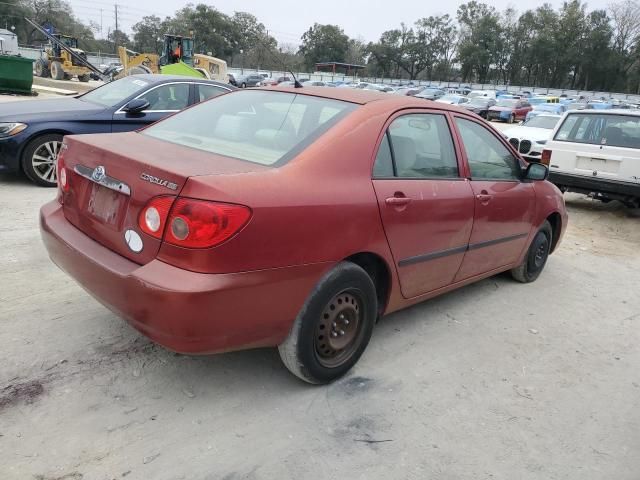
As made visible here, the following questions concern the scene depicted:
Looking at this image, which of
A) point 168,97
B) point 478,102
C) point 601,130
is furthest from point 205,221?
point 478,102

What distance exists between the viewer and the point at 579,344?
399 cm

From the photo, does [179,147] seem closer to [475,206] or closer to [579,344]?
[475,206]

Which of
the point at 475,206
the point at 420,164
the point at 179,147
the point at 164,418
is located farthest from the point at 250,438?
the point at 475,206

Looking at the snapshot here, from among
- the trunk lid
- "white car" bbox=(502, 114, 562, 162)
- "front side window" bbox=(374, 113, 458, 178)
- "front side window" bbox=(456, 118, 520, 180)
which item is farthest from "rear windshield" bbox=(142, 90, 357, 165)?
"white car" bbox=(502, 114, 562, 162)

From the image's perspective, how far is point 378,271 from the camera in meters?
3.27

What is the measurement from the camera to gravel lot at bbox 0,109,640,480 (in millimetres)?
2449

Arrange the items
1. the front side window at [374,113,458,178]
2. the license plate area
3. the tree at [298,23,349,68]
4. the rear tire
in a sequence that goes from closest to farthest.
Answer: the license plate area, the front side window at [374,113,458,178], the rear tire, the tree at [298,23,349,68]

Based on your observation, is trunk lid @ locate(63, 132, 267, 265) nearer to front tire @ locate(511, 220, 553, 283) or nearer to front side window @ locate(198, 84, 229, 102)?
front tire @ locate(511, 220, 553, 283)

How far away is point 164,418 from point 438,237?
1984 millimetres

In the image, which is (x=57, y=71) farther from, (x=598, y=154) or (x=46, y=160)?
(x=598, y=154)

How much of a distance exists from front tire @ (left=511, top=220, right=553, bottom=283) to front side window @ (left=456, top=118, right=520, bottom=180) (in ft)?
2.88

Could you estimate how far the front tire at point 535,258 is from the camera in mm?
5027

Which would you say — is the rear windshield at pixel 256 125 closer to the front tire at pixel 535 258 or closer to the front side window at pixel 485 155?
the front side window at pixel 485 155

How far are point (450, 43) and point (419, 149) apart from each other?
115 metres
